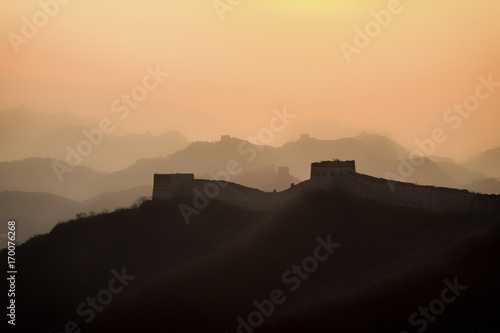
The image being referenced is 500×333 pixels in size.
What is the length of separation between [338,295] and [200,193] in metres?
29.4

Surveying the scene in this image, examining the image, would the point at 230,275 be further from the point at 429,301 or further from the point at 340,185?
the point at 429,301

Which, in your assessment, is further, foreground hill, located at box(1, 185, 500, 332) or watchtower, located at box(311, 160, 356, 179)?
watchtower, located at box(311, 160, 356, 179)

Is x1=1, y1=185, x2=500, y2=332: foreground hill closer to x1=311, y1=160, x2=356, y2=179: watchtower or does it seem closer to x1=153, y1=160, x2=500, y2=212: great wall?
x1=153, y1=160, x2=500, y2=212: great wall

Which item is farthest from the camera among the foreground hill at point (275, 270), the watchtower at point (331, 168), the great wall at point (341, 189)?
the watchtower at point (331, 168)

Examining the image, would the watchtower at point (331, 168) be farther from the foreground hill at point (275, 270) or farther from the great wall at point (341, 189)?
the foreground hill at point (275, 270)

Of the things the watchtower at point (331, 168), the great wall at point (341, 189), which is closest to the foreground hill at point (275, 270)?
the great wall at point (341, 189)

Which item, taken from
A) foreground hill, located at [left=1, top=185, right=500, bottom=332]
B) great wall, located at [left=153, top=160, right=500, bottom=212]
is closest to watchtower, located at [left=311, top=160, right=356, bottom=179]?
great wall, located at [left=153, top=160, right=500, bottom=212]

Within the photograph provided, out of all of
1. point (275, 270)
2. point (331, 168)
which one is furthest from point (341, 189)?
point (275, 270)

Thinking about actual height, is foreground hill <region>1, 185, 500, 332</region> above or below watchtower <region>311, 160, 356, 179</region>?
below

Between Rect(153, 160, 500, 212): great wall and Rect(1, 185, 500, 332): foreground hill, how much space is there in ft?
2.76

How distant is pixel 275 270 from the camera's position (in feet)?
191

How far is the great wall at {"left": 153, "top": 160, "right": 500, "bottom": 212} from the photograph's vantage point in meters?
54.0

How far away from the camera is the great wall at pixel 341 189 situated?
53969mm

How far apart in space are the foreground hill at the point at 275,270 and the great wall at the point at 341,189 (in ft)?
2.76
